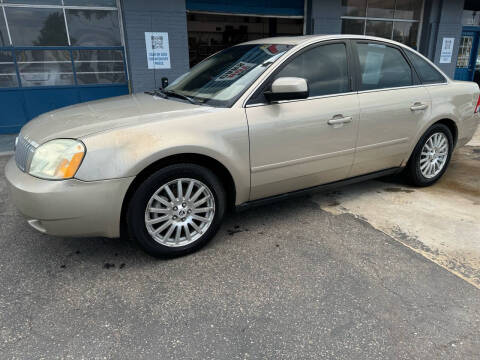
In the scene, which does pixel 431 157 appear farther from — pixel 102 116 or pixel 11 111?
pixel 11 111

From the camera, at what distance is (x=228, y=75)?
3.18 meters

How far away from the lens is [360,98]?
340cm

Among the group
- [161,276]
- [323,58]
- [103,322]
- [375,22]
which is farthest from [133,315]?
[375,22]

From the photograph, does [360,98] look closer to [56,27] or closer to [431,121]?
[431,121]

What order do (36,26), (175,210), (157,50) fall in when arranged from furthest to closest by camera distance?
(157,50), (36,26), (175,210)

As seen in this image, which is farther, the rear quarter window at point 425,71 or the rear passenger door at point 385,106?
the rear quarter window at point 425,71

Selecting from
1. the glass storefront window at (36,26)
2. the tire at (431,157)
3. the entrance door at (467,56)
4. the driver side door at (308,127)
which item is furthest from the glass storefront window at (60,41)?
the entrance door at (467,56)

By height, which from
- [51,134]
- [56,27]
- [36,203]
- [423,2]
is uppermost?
[423,2]

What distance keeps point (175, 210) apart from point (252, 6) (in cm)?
736

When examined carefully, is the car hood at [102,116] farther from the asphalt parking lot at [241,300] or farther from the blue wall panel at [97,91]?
the blue wall panel at [97,91]

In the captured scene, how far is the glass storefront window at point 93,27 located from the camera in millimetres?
7355

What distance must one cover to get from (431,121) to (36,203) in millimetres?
3874

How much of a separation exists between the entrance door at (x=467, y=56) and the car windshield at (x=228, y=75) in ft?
39.2

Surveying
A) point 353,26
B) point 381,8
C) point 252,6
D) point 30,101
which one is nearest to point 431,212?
point 252,6
